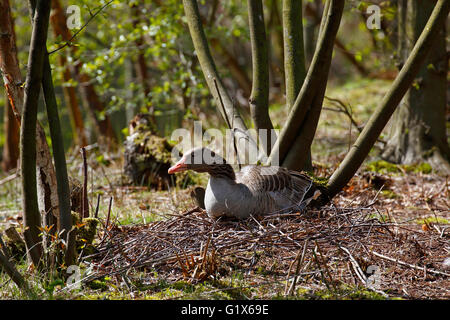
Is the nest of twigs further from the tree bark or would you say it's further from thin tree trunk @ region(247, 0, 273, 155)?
the tree bark

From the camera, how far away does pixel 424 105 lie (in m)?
7.16

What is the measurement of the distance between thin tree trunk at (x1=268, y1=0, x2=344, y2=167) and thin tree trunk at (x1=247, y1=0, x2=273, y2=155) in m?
0.39

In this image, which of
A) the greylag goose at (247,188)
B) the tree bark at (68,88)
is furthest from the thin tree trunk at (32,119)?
the tree bark at (68,88)

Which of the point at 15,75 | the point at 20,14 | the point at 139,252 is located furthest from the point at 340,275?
the point at 20,14

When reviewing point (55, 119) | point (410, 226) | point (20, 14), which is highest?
point (20, 14)

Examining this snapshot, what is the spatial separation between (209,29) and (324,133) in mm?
3177

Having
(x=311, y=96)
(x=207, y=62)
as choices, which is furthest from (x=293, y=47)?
(x=207, y=62)

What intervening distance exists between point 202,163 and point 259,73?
1.41 m

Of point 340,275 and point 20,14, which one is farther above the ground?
point 20,14

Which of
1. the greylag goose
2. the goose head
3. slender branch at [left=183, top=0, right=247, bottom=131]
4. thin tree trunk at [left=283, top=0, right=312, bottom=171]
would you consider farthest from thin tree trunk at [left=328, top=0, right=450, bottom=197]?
slender branch at [left=183, top=0, right=247, bottom=131]

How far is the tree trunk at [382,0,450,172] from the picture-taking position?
702 cm

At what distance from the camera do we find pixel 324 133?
9977 mm

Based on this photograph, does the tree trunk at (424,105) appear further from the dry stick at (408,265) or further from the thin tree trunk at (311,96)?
the dry stick at (408,265)
